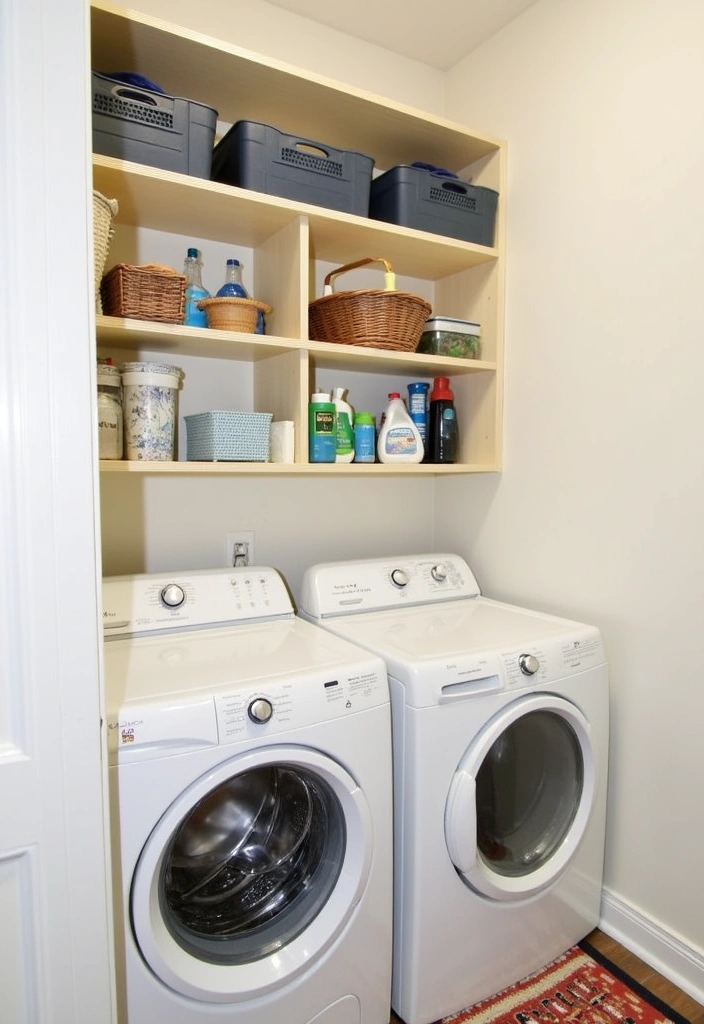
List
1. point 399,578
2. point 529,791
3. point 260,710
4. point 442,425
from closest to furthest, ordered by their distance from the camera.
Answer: point 260,710
point 529,791
point 399,578
point 442,425

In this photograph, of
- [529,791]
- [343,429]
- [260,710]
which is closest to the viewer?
[260,710]

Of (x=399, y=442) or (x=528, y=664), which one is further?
(x=399, y=442)

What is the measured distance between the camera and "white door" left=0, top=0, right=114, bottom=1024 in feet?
2.76

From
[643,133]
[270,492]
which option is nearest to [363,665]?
[270,492]

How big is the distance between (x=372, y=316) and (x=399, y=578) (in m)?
0.76

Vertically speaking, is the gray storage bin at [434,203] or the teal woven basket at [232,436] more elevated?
the gray storage bin at [434,203]

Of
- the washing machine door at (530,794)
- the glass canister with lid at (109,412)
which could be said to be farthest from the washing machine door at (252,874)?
the glass canister with lid at (109,412)

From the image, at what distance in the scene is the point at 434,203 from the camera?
5.80ft

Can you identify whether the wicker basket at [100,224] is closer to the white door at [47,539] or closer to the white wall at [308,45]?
the white door at [47,539]

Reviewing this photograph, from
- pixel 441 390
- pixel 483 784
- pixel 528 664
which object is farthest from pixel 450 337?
pixel 483 784

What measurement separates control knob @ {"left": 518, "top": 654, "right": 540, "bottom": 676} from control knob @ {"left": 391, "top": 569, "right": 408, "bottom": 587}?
0.50m

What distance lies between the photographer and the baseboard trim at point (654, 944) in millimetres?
1464

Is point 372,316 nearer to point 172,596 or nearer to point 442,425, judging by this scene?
point 442,425

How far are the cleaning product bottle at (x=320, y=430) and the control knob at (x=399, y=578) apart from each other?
414mm
